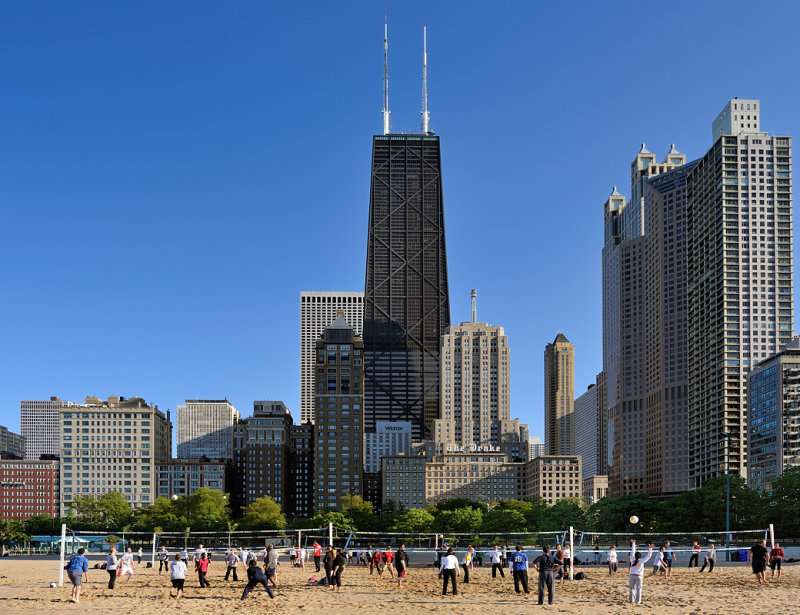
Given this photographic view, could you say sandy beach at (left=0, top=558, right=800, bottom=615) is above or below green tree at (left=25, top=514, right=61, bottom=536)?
above

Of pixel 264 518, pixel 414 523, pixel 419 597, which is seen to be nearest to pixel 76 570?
pixel 419 597

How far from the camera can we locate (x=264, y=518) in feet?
530

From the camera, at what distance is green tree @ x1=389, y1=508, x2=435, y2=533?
145 meters

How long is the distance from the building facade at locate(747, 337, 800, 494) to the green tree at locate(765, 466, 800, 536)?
4604 cm

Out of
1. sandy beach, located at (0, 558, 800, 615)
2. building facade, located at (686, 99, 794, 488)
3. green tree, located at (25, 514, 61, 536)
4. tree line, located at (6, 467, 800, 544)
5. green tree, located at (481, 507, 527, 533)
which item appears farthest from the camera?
building facade, located at (686, 99, 794, 488)

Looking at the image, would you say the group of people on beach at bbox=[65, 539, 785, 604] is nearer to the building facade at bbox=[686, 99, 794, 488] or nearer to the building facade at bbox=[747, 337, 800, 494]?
the building facade at bbox=[747, 337, 800, 494]

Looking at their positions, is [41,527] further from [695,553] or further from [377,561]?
[695,553]

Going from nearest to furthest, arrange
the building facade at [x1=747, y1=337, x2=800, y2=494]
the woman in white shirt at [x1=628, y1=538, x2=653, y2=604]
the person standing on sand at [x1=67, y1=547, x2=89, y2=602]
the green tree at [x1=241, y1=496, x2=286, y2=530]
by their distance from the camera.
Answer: the woman in white shirt at [x1=628, y1=538, x2=653, y2=604]
the person standing on sand at [x1=67, y1=547, x2=89, y2=602]
the building facade at [x1=747, y1=337, x2=800, y2=494]
the green tree at [x1=241, y1=496, x2=286, y2=530]

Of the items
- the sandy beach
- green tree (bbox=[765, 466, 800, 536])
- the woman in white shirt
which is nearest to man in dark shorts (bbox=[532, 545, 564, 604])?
the sandy beach

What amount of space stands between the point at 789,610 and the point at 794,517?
69906mm

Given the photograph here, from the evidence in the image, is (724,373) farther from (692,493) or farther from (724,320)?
(692,493)

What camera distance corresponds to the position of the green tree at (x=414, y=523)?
475 ft

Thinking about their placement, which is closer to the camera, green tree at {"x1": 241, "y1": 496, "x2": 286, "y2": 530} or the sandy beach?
the sandy beach

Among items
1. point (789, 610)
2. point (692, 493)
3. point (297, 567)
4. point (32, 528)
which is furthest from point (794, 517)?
point (32, 528)
